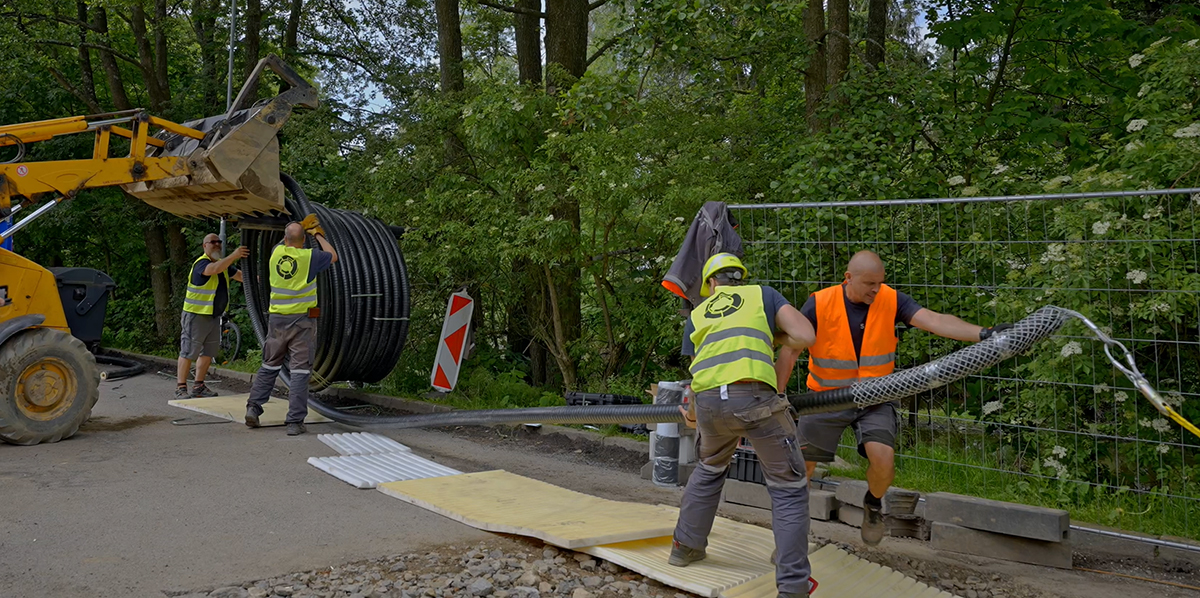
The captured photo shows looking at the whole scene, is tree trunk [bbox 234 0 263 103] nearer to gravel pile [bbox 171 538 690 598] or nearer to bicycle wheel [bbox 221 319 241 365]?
bicycle wheel [bbox 221 319 241 365]

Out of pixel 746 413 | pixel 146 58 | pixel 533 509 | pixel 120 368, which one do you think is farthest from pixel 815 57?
pixel 146 58

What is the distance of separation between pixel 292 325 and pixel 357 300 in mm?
1170

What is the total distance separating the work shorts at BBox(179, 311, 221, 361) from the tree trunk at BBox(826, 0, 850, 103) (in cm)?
741

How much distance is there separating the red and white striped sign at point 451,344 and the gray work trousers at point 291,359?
177 centimetres

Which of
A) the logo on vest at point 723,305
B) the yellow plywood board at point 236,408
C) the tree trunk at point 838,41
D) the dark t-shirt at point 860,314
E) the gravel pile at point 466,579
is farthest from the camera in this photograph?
the tree trunk at point 838,41

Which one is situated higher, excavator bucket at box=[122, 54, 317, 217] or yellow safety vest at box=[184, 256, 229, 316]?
excavator bucket at box=[122, 54, 317, 217]

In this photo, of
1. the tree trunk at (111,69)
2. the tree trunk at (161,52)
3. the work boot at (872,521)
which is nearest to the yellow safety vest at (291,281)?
the work boot at (872,521)

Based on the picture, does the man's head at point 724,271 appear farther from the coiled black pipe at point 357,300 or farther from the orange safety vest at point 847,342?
the coiled black pipe at point 357,300

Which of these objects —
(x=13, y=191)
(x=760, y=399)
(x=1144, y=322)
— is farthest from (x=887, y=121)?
(x=13, y=191)

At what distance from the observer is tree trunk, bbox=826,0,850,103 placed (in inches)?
376

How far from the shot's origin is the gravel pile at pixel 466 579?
170 inches

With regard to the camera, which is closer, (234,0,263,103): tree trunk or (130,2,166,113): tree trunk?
(234,0,263,103): tree trunk

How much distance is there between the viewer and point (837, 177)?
25.4ft

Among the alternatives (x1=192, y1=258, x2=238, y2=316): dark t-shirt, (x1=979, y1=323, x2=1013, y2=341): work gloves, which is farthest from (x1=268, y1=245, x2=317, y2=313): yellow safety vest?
(x1=979, y1=323, x2=1013, y2=341): work gloves
